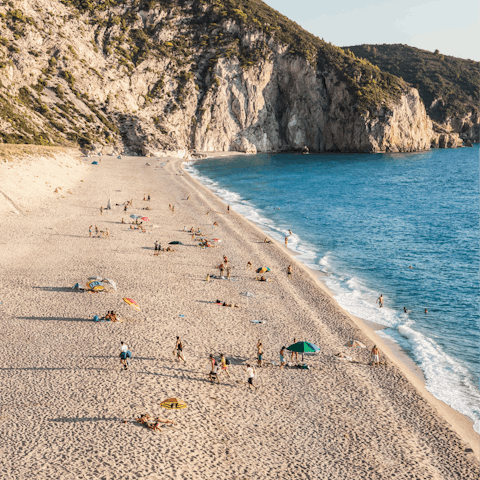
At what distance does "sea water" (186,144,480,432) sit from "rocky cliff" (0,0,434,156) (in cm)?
3326

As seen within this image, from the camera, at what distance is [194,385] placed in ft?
59.7

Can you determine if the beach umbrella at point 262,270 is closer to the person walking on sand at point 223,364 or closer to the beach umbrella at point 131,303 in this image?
the beach umbrella at point 131,303

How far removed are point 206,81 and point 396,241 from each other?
10891 centimetres

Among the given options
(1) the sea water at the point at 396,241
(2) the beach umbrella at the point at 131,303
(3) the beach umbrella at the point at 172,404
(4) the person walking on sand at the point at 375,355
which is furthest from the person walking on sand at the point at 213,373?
(1) the sea water at the point at 396,241

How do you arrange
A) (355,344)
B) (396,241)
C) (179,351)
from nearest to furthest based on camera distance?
(179,351), (355,344), (396,241)

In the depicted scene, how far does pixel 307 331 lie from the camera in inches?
944

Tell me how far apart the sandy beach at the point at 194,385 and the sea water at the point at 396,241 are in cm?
245

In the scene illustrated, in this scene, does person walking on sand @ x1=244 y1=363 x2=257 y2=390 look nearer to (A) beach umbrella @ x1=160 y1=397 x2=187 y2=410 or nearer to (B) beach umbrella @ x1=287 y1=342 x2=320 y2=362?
(B) beach umbrella @ x1=287 y1=342 x2=320 y2=362

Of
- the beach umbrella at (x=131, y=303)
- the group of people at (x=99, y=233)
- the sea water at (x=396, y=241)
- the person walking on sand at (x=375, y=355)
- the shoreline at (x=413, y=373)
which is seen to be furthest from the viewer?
the group of people at (x=99, y=233)

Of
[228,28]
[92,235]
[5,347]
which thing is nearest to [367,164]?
[228,28]

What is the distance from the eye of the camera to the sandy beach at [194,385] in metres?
14.0

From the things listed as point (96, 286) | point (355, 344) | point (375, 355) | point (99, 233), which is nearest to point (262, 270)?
point (355, 344)

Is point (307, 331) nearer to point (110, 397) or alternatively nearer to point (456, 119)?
point (110, 397)

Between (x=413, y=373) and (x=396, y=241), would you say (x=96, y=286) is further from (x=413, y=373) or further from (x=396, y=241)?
(x=396, y=241)
